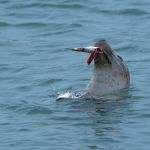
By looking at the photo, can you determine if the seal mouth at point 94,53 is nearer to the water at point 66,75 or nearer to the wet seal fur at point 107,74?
the wet seal fur at point 107,74

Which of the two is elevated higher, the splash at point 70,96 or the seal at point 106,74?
the seal at point 106,74

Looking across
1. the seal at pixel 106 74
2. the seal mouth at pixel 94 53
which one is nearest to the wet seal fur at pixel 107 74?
the seal at pixel 106 74

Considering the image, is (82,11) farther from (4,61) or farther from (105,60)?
(105,60)

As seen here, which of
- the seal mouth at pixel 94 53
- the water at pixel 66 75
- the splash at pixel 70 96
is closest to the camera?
the water at pixel 66 75

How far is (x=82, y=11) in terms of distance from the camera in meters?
18.9

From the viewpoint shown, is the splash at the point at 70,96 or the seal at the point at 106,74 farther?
the splash at the point at 70,96

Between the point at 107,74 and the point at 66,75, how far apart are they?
249cm

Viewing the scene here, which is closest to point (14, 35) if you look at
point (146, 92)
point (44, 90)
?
point (44, 90)

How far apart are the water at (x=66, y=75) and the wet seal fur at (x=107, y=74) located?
0.21m

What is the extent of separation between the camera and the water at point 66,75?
9.45 metres

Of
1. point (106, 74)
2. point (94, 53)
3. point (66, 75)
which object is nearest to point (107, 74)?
point (106, 74)

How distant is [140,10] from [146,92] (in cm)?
698

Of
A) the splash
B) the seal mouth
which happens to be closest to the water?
the splash

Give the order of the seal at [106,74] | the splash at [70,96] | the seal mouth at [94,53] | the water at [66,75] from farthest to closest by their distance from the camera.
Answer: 1. the splash at [70,96]
2. the seal at [106,74]
3. the seal mouth at [94,53]
4. the water at [66,75]
